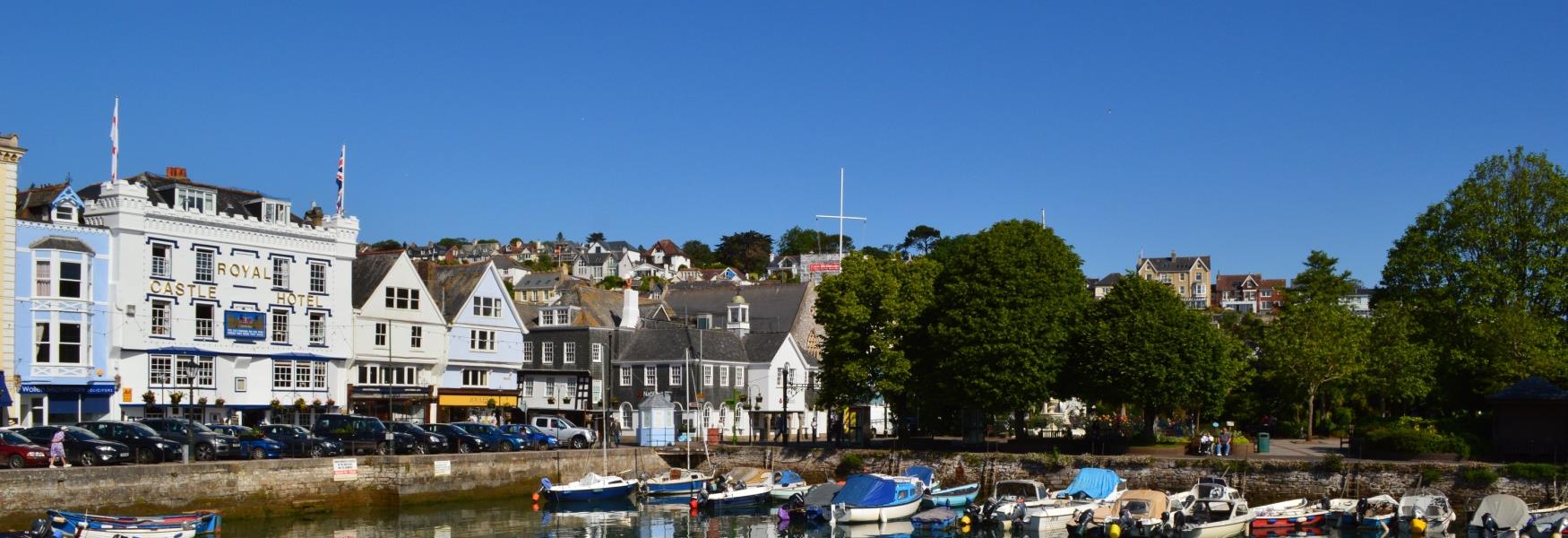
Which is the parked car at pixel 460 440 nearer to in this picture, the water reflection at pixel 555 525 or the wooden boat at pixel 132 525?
the water reflection at pixel 555 525

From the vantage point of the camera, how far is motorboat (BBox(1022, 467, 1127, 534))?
43.7 m

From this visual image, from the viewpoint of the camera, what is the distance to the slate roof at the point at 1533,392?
4962cm

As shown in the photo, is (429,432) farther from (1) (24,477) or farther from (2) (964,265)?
(2) (964,265)

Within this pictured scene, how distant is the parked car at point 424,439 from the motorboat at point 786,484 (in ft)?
44.1

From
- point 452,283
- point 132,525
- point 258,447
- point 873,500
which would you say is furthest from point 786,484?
point 452,283

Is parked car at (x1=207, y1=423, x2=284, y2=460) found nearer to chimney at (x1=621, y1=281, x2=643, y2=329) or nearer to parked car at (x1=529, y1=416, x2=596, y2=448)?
parked car at (x1=529, y1=416, x2=596, y2=448)

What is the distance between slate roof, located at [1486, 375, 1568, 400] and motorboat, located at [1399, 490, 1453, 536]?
29.1ft

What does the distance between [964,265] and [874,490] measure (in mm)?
15558

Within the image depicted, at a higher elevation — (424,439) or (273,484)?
(424,439)

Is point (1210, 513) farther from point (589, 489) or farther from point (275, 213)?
point (275, 213)

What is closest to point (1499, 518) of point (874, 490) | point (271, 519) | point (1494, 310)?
point (874, 490)

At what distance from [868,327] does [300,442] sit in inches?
1038

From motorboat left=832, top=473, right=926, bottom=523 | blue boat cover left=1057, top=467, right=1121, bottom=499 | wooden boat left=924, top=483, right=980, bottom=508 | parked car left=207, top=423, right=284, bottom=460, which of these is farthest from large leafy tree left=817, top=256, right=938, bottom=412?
parked car left=207, top=423, right=284, bottom=460

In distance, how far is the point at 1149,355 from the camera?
5556 cm
